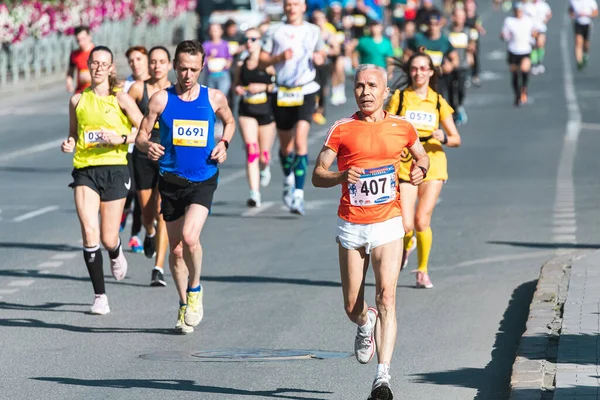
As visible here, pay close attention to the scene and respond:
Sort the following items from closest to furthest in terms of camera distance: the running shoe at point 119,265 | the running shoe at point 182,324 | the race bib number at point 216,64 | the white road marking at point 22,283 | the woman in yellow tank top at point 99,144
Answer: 1. the running shoe at point 182,324
2. the woman in yellow tank top at point 99,144
3. the running shoe at point 119,265
4. the white road marking at point 22,283
5. the race bib number at point 216,64

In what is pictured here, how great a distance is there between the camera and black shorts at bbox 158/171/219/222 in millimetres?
9695

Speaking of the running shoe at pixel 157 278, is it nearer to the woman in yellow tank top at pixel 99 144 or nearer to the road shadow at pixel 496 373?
the woman in yellow tank top at pixel 99 144

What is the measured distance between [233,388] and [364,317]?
0.74m

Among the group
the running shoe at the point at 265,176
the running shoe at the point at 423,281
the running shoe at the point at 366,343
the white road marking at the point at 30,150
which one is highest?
the running shoe at the point at 366,343

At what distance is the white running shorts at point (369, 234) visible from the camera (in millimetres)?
7844

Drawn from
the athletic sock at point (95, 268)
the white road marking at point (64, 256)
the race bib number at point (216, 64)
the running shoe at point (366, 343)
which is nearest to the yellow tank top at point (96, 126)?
the athletic sock at point (95, 268)

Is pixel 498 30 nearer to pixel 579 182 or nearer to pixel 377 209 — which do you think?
pixel 579 182

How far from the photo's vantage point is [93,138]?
10789 millimetres

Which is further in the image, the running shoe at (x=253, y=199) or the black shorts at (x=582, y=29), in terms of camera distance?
the black shorts at (x=582, y=29)

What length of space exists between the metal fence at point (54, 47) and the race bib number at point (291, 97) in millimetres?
18014

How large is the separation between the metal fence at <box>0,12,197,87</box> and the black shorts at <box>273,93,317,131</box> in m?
17.9

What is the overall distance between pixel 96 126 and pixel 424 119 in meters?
2.25

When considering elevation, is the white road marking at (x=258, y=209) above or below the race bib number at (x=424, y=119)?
below

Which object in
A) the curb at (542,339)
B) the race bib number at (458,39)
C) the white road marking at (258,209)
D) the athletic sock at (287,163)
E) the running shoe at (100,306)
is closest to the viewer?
the curb at (542,339)
